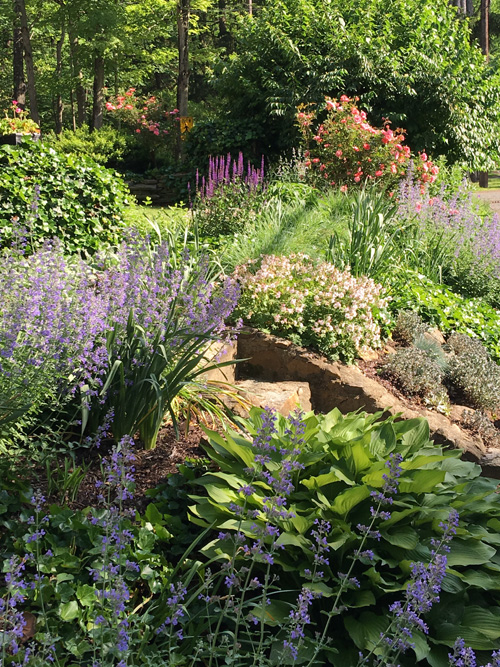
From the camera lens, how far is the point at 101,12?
54.3 feet

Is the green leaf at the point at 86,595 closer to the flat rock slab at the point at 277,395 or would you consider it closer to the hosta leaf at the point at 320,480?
the hosta leaf at the point at 320,480

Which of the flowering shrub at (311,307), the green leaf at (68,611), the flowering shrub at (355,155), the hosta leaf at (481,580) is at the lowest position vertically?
the hosta leaf at (481,580)

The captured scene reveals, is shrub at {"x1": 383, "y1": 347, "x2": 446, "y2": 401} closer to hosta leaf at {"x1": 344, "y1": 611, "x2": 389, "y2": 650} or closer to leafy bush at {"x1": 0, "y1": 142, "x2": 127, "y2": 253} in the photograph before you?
hosta leaf at {"x1": 344, "y1": 611, "x2": 389, "y2": 650}

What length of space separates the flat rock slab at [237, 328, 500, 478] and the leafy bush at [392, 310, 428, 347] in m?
1.04

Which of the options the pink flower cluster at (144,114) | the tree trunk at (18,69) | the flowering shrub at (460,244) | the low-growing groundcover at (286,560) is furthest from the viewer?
the tree trunk at (18,69)

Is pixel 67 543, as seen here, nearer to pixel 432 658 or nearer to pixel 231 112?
pixel 432 658

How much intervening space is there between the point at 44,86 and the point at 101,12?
8117mm

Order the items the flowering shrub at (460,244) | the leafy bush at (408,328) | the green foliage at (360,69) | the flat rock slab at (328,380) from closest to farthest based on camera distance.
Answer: the flat rock slab at (328,380)
the leafy bush at (408,328)
the flowering shrub at (460,244)
the green foliage at (360,69)

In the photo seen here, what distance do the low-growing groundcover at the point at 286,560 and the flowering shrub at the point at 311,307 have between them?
90.3 inches

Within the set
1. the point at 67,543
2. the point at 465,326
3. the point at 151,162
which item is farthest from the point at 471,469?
the point at 151,162

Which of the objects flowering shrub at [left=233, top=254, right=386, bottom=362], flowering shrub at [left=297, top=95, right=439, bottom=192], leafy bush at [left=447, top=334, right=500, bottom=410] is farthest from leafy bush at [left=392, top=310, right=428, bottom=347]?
flowering shrub at [left=297, top=95, right=439, bottom=192]

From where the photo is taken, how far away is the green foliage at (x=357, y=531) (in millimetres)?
2396

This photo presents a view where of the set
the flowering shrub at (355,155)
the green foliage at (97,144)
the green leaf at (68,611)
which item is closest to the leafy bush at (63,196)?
the flowering shrub at (355,155)

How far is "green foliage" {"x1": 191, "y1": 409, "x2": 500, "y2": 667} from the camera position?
2396 millimetres
